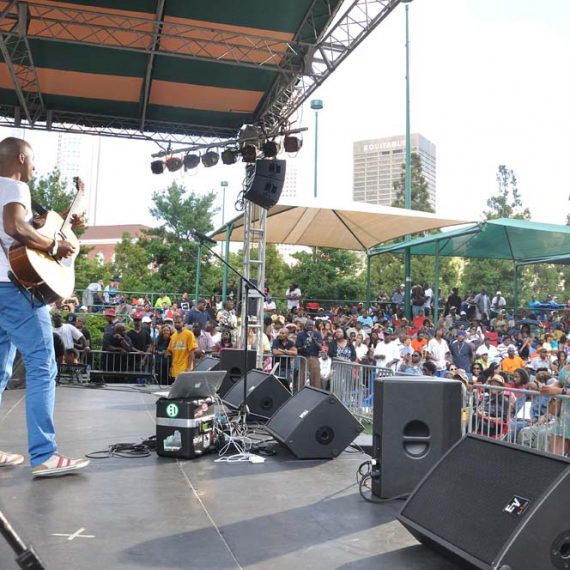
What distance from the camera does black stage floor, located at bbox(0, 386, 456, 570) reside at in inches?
111

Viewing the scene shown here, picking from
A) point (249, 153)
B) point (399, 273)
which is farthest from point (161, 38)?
point (399, 273)

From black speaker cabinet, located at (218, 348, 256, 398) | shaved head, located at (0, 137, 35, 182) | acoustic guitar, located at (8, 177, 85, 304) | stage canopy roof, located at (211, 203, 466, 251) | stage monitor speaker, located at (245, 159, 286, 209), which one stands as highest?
stage canopy roof, located at (211, 203, 466, 251)

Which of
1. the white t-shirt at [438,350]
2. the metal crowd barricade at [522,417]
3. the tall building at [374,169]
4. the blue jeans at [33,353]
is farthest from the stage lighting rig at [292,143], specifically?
the tall building at [374,169]

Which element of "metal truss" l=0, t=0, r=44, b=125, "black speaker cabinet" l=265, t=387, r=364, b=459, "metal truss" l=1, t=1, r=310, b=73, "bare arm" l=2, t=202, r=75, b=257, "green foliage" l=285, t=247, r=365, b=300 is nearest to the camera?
"bare arm" l=2, t=202, r=75, b=257

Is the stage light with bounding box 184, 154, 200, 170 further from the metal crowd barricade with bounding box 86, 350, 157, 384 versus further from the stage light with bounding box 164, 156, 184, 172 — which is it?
the metal crowd barricade with bounding box 86, 350, 157, 384

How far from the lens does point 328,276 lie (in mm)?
29922

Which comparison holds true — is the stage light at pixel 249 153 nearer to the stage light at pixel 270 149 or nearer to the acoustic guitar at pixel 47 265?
the stage light at pixel 270 149

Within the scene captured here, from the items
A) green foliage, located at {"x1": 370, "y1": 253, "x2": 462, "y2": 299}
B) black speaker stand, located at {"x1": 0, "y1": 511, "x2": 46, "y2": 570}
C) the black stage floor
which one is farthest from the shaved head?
green foliage, located at {"x1": 370, "y1": 253, "x2": 462, "y2": 299}

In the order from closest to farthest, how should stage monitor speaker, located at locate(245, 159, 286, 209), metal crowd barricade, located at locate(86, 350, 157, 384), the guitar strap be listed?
the guitar strap
stage monitor speaker, located at locate(245, 159, 286, 209)
metal crowd barricade, located at locate(86, 350, 157, 384)

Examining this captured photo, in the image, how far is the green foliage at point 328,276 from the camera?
2934 cm

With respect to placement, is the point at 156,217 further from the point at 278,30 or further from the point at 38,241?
the point at 38,241

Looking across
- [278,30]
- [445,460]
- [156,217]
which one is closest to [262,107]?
[278,30]

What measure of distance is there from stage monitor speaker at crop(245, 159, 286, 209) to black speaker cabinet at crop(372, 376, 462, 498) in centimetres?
664

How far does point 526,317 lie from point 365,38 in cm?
1476
